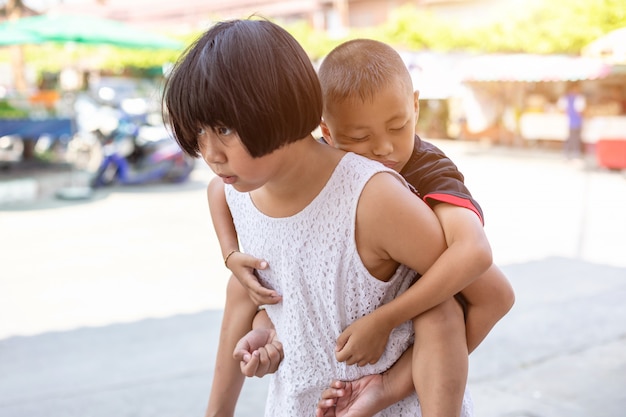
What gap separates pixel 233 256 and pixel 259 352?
0.20m

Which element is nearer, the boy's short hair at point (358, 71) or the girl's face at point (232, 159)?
the girl's face at point (232, 159)

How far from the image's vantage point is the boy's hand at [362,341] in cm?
126

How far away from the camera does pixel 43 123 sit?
437 inches

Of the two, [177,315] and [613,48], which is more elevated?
[613,48]

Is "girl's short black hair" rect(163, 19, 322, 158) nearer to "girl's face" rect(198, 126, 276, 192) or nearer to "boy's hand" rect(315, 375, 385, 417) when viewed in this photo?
"girl's face" rect(198, 126, 276, 192)

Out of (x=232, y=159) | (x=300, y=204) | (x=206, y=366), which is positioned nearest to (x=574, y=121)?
(x=206, y=366)

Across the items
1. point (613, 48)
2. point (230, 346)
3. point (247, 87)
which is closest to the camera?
point (247, 87)

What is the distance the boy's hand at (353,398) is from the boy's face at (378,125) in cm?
43

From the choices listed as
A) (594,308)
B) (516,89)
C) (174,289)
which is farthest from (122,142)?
(516,89)

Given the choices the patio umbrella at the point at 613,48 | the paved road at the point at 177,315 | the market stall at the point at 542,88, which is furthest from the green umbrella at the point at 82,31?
the market stall at the point at 542,88

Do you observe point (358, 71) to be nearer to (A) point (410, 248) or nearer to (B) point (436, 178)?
(B) point (436, 178)

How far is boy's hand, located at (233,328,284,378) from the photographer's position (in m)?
1.40

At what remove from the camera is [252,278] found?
1.41 metres

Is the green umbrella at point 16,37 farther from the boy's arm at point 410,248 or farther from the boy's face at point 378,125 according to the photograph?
the boy's arm at point 410,248
